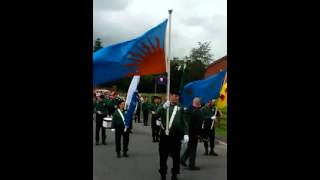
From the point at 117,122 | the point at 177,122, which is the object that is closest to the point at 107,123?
the point at 117,122

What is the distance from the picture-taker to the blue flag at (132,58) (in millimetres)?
8797

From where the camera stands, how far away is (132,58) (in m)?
9.17

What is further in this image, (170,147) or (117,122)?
(117,122)

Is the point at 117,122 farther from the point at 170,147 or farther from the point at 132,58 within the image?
the point at 132,58

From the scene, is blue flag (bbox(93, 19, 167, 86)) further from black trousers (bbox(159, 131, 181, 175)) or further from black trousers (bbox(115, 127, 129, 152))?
black trousers (bbox(115, 127, 129, 152))

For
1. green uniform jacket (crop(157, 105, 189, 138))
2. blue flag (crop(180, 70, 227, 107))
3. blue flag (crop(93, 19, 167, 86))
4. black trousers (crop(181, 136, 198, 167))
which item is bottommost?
black trousers (crop(181, 136, 198, 167))

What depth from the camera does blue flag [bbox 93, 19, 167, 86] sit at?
8.80 meters

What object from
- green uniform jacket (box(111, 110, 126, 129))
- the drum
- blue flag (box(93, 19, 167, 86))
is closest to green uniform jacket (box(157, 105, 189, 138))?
blue flag (box(93, 19, 167, 86))

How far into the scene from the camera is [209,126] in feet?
46.7

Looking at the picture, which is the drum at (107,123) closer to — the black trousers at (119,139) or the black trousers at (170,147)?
the black trousers at (119,139)
